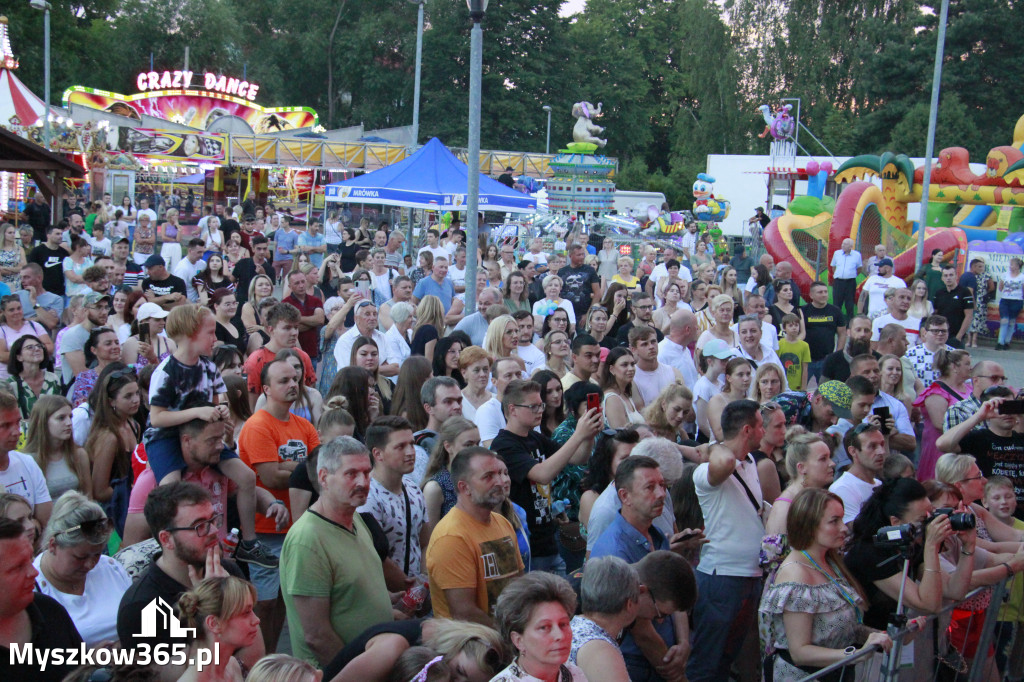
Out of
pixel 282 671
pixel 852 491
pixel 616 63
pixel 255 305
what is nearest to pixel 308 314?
pixel 255 305

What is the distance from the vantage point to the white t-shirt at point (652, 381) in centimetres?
679

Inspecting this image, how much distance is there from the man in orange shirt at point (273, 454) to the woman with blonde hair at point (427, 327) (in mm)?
2536

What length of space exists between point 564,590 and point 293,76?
61.9 m

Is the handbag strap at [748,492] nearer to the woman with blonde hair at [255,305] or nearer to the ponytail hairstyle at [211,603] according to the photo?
the ponytail hairstyle at [211,603]

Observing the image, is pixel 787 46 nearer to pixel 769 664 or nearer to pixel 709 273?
A: pixel 709 273

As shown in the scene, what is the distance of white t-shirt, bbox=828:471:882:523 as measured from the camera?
16.7 ft

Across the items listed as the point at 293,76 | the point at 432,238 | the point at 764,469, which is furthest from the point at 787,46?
the point at 764,469

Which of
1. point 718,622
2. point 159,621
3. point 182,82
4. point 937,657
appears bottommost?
point 937,657

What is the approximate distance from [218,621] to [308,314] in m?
6.16

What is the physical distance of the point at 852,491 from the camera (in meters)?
5.18

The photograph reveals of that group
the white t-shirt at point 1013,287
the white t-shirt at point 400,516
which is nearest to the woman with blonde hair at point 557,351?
the white t-shirt at point 400,516

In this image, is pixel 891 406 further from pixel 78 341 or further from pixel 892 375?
pixel 78 341

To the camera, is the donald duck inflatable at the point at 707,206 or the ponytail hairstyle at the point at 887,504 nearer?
the ponytail hairstyle at the point at 887,504

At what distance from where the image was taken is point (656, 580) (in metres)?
3.84
